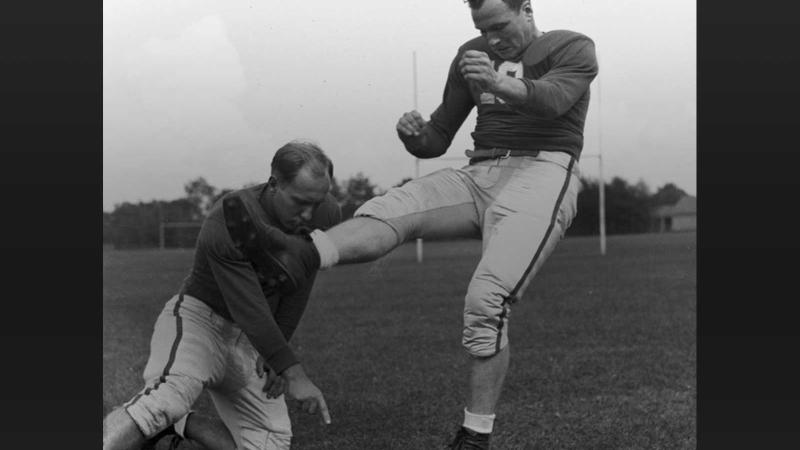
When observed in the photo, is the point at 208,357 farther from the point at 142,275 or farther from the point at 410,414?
the point at 142,275

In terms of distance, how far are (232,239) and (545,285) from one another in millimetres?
12936

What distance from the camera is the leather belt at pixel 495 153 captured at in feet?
14.5

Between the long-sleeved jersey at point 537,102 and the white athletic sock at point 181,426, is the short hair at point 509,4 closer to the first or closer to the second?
the long-sleeved jersey at point 537,102

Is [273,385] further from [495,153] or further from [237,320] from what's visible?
[495,153]

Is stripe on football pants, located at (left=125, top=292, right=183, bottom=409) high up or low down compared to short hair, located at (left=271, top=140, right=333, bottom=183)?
down

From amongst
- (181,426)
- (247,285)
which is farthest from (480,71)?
(181,426)

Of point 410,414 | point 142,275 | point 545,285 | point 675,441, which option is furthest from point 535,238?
point 142,275

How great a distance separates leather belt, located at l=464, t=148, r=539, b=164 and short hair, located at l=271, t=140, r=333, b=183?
2.33 ft

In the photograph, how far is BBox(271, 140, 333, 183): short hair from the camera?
4.10 metres

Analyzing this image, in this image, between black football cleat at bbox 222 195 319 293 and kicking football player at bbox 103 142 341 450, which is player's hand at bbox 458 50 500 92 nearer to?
kicking football player at bbox 103 142 341 450

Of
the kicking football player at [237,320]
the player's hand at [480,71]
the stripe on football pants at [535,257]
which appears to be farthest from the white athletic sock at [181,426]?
the player's hand at [480,71]

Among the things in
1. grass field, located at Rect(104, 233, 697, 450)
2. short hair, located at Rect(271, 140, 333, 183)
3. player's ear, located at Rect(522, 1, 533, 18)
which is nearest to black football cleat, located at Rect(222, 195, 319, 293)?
short hair, located at Rect(271, 140, 333, 183)

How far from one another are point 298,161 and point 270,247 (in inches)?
15.2

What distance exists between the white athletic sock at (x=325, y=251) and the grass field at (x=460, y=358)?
651mm
